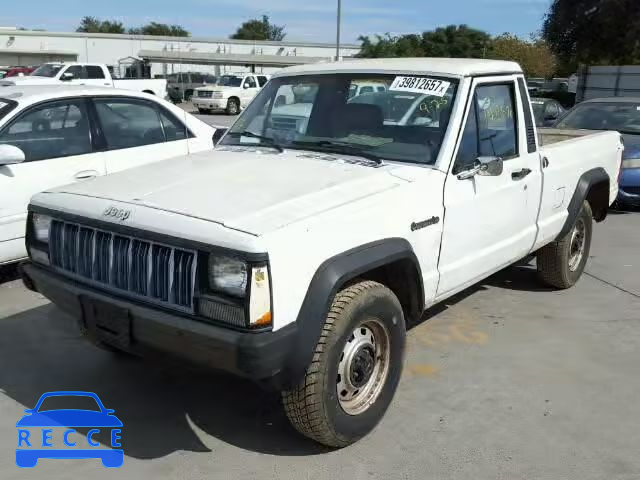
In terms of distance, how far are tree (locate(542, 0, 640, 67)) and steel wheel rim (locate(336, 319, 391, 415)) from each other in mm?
28331

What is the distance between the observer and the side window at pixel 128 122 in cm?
625

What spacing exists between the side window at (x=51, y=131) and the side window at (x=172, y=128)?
0.91 m

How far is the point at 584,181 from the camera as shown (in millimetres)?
5652

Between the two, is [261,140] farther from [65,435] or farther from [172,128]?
[172,128]

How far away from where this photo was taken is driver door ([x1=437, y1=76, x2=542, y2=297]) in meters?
3.96

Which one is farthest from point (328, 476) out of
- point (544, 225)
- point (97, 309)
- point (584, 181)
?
point (584, 181)

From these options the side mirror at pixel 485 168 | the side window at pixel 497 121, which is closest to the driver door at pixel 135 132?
the side window at pixel 497 121

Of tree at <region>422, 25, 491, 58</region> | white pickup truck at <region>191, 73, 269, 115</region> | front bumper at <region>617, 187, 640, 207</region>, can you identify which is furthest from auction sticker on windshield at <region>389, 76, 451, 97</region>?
tree at <region>422, 25, 491, 58</region>

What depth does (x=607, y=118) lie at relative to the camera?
10.1 metres

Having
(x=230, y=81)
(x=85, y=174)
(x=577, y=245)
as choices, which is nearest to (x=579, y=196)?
(x=577, y=245)

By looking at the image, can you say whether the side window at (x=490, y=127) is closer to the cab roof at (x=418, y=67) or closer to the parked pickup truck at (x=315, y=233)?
the parked pickup truck at (x=315, y=233)

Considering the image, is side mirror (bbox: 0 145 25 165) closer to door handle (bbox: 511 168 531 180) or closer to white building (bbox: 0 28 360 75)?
door handle (bbox: 511 168 531 180)

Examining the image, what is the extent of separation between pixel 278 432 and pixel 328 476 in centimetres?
48

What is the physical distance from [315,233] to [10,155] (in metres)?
3.43
